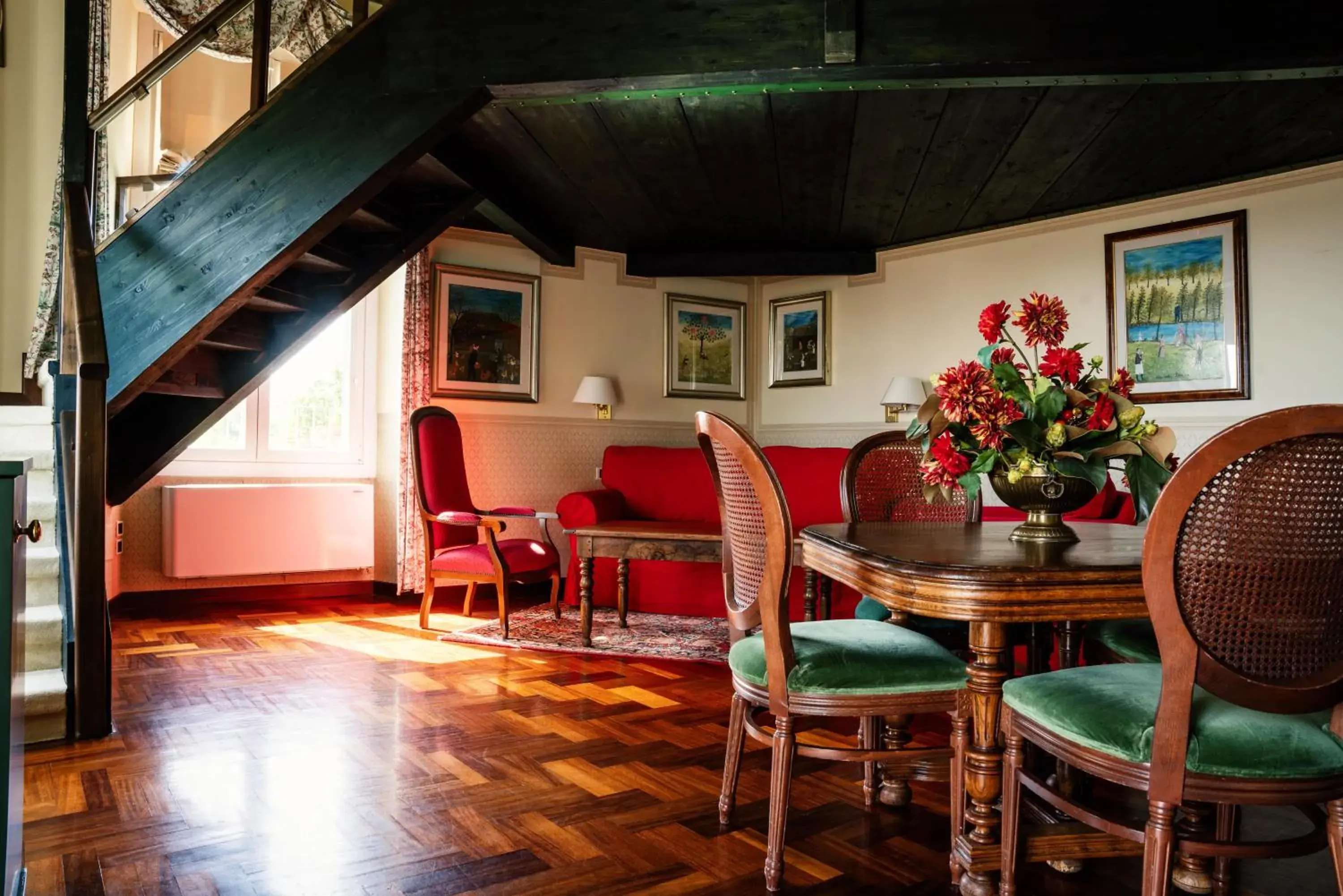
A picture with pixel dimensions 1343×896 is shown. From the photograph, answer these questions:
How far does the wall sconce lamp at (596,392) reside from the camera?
6.03 meters

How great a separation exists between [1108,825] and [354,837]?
5.25 ft

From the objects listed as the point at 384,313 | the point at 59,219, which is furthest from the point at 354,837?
the point at 384,313

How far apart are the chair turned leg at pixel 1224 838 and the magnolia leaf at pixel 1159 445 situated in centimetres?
72

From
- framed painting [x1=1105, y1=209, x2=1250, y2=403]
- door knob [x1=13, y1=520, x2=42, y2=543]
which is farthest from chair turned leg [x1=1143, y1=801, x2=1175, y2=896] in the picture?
framed painting [x1=1105, y1=209, x2=1250, y2=403]

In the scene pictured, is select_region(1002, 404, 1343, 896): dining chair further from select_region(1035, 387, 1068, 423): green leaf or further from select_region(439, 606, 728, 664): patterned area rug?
select_region(439, 606, 728, 664): patterned area rug

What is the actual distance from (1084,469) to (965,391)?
0.31 meters

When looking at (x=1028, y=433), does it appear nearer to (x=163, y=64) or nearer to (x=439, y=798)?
(x=439, y=798)

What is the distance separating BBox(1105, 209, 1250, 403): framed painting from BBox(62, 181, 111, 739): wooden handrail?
489 centimetres

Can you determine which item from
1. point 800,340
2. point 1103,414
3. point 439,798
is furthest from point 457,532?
point 1103,414

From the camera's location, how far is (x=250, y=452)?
548cm

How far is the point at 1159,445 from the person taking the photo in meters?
1.88

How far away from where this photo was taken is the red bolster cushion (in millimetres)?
5219

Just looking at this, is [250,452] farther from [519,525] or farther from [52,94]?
[52,94]

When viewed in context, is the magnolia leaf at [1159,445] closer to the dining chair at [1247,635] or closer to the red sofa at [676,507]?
the dining chair at [1247,635]
